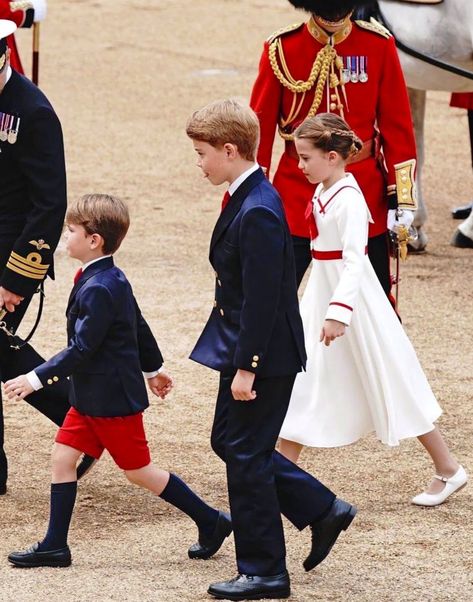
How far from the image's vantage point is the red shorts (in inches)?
152

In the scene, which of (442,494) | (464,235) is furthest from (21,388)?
(464,235)

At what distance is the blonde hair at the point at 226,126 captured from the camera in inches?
141

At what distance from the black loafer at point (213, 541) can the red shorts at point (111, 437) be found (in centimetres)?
24

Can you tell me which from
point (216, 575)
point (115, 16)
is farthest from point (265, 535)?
point (115, 16)

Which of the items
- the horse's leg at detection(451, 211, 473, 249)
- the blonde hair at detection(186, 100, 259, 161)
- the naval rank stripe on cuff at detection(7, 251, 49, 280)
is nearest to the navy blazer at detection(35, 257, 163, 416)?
the naval rank stripe on cuff at detection(7, 251, 49, 280)

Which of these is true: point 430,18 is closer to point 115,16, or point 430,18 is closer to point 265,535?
point 265,535

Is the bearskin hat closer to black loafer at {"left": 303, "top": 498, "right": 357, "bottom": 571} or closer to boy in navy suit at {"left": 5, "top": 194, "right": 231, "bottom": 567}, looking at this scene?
boy in navy suit at {"left": 5, "top": 194, "right": 231, "bottom": 567}

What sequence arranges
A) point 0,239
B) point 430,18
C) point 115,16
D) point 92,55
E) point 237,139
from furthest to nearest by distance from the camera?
1. point 115,16
2. point 92,55
3. point 430,18
4. point 0,239
5. point 237,139

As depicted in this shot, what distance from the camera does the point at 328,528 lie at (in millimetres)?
3779

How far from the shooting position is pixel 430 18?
22.8 feet

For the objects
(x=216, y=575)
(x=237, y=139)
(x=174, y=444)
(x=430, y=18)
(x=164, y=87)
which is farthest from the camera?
(x=164, y=87)

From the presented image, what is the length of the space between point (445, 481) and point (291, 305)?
98 cm

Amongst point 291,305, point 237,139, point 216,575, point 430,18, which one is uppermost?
point 430,18

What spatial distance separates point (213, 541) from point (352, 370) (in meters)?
0.64
